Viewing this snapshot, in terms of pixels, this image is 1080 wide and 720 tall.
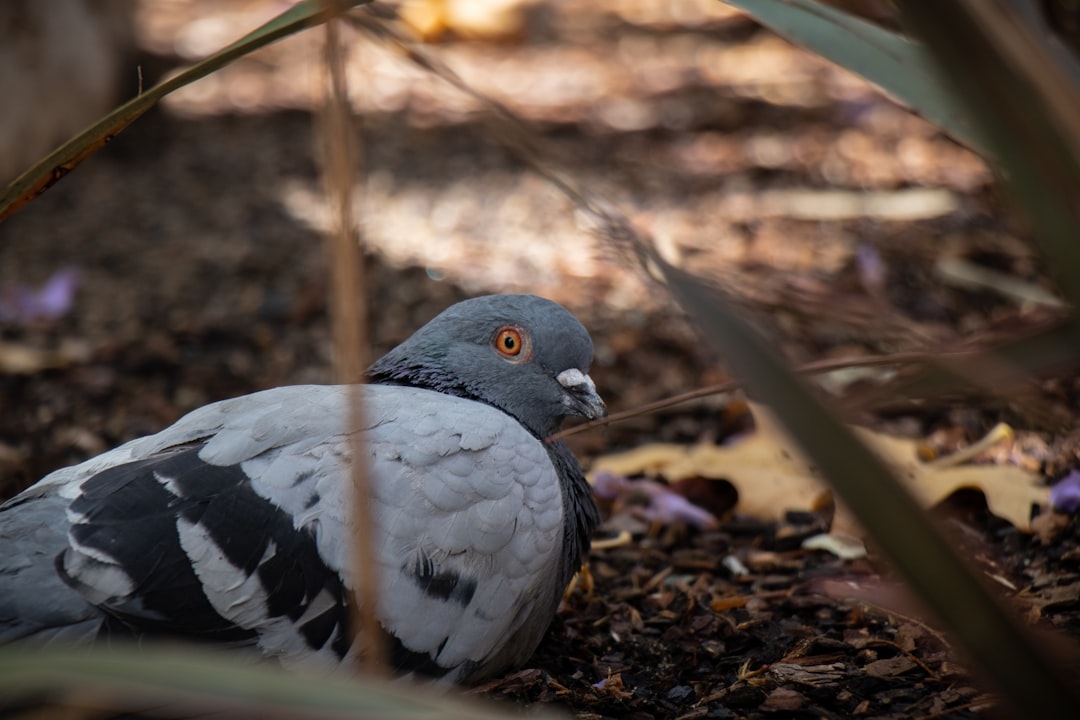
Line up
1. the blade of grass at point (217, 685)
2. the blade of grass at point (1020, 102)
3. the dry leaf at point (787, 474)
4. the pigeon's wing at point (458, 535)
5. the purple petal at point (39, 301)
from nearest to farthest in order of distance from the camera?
the blade of grass at point (217, 685) → the blade of grass at point (1020, 102) → the pigeon's wing at point (458, 535) → the dry leaf at point (787, 474) → the purple petal at point (39, 301)

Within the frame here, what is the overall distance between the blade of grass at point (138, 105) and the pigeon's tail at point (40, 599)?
2.19 ft

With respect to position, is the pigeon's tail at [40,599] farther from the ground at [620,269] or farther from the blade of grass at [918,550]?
the blade of grass at [918,550]

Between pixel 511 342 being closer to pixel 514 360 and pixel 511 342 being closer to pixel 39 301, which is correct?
pixel 514 360

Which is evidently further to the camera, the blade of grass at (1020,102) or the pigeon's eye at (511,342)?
the pigeon's eye at (511,342)

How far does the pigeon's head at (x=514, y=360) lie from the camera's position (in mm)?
2900

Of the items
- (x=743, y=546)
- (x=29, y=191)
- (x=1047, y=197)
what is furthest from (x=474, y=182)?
(x=1047, y=197)

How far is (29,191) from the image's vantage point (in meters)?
2.00

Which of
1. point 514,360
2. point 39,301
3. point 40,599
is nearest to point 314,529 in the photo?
point 40,599

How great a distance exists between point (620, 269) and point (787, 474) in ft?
7.57

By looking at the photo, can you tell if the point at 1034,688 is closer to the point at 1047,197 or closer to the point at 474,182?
the point at 1047,197

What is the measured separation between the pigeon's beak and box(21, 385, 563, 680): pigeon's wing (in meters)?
0.39

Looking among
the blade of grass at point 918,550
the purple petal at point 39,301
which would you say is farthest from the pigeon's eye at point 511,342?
the purple petal at point 39,301

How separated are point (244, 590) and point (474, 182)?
5.09 meters

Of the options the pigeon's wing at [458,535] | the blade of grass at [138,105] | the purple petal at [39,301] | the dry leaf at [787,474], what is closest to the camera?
the blade of grass at [138,105]
